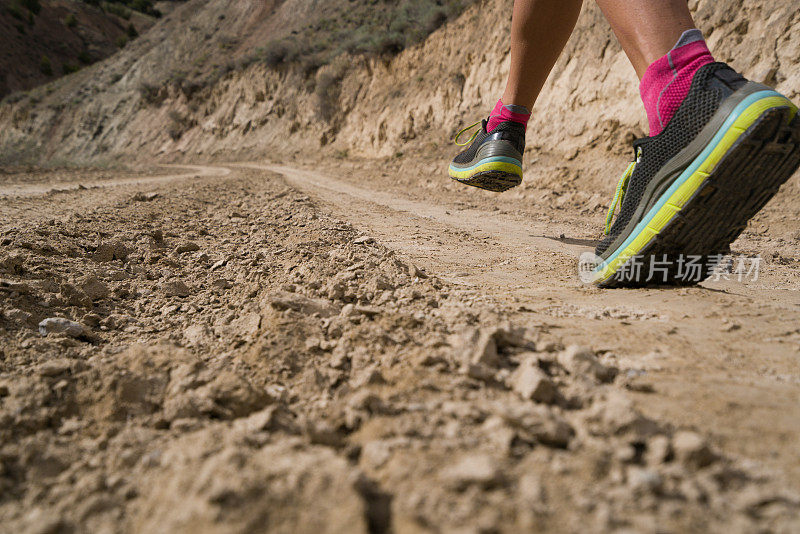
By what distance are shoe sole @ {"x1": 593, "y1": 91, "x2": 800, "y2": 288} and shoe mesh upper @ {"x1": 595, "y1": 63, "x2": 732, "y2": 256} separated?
101 mm

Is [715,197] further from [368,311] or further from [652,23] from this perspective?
[368,311]

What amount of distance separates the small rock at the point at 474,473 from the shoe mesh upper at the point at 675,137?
4.51ft

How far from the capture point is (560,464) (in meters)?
0.74

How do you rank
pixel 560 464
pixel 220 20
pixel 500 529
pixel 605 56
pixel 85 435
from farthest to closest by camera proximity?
pixel 220 20 → pixel 605 56 → pixel 85 435 → pixel 560 464 → pixel 500 529

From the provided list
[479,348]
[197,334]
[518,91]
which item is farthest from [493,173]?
[197,334]

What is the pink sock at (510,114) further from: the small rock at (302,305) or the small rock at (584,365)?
the small rock at (584,365)

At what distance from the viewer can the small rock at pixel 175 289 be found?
195cm

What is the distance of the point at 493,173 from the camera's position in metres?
2.65

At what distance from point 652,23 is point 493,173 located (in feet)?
3.88

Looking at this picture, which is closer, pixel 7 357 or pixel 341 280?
pixel 7 357

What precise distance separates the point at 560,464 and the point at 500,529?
174mm

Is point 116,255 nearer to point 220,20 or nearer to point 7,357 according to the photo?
point 7,357

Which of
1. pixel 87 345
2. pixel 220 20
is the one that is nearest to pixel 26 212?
pixel 87 345

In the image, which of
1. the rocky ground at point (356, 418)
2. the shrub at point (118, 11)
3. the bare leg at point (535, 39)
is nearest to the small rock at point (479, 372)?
the rocky ground at point (356, 418)
